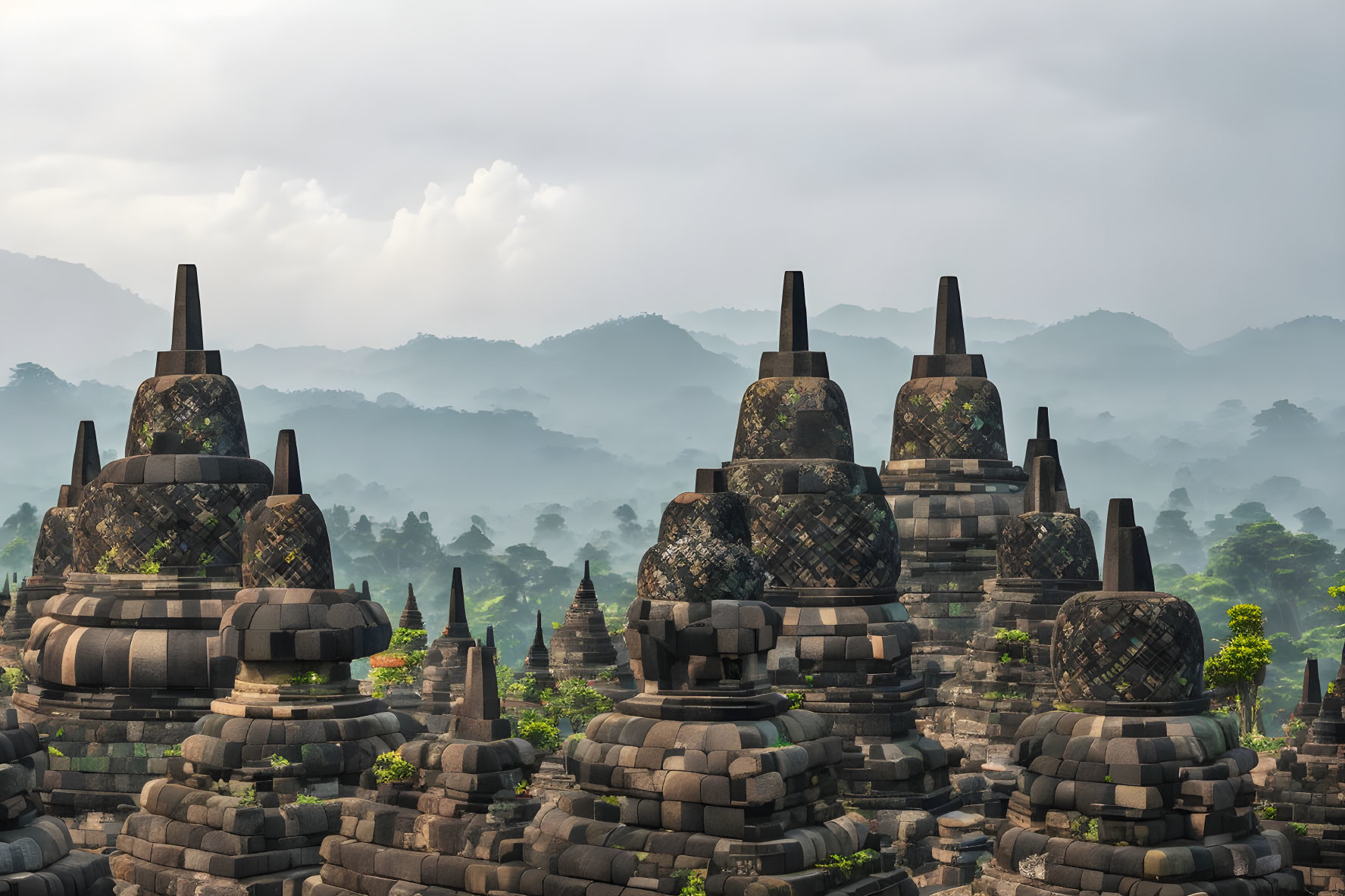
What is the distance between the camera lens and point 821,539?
78.3 ft

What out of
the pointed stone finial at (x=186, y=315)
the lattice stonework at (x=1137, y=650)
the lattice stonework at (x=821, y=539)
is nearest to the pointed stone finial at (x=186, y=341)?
the pointed stone finial at (x=186, y=315)

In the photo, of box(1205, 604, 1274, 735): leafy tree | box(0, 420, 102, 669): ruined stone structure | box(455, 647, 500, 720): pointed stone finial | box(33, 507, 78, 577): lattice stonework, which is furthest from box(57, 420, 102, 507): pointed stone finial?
box(1205, 604, 1274, 735): leafy tree

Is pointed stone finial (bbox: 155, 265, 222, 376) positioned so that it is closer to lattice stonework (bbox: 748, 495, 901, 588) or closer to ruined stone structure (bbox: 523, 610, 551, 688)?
lattice stonework (bbox: 748, 495, 901, 588)

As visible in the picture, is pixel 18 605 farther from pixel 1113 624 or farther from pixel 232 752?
pixel 1113 624

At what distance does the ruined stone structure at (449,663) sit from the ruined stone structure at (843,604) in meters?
15.9

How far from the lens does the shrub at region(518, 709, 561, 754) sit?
21.6 meters

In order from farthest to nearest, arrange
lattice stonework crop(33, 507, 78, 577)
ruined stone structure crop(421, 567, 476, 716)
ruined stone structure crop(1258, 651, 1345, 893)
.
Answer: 1. ruined stone structure crop(421, 567, 476, 716)
2. lattice stonework crop(33, 507, 78, 577)
3. ruined stone structure crop(1258, 651, 1345, 893)

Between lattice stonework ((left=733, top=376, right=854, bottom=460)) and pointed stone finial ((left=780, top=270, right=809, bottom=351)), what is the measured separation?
0.98 meters

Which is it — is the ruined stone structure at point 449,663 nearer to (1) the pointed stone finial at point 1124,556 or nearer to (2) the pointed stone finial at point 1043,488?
(2) the pointed stone finial at point 1043,488

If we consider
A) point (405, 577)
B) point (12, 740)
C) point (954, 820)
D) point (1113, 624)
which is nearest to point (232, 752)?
point (12, 740)

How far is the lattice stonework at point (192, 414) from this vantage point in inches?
1048

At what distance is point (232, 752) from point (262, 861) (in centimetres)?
160

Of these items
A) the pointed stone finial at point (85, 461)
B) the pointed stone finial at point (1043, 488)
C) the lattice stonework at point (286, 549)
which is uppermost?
the pointed stone finial at point (85, 461)

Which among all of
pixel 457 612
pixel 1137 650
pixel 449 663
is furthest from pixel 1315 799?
pixel 449 663
